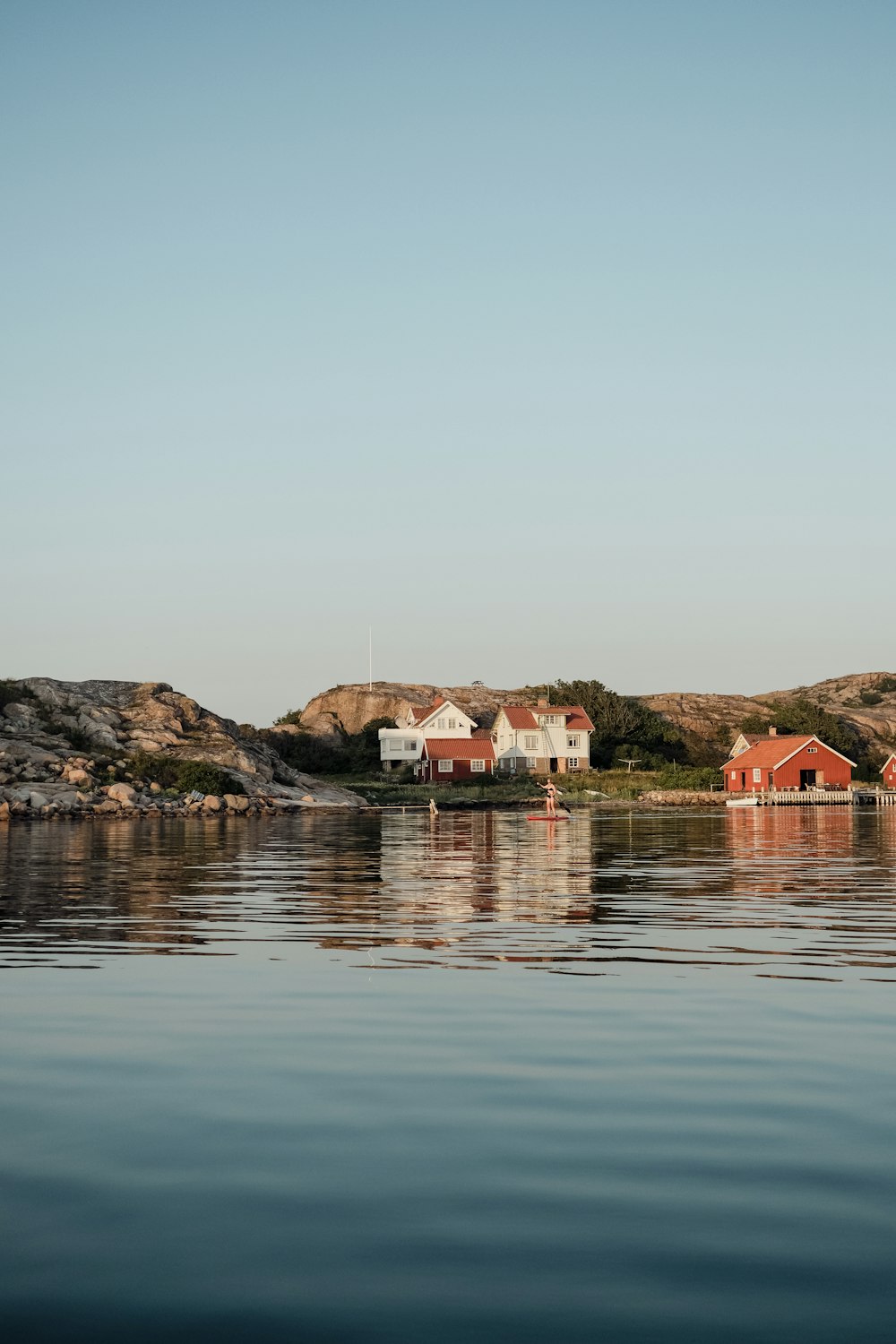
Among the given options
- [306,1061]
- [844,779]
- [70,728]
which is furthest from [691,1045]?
[844,779]

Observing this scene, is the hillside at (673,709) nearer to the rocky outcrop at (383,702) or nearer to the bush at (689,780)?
the rocky outcrop at (383,702)

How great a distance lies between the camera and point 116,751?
283 feet

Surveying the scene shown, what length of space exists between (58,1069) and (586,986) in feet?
19.1

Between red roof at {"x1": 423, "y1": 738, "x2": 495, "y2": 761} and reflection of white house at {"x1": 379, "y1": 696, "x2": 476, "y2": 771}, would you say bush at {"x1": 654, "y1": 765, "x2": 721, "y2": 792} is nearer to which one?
red roof at {"x1": 423, "y1": 738, "x2": 495, "y2": 761}

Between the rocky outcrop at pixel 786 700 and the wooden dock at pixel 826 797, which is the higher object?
the rocky outcrop at pixel 786 700

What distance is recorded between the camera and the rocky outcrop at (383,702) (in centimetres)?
13825

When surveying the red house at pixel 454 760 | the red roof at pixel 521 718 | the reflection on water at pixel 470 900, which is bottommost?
the reflection on water at pixel 470 900

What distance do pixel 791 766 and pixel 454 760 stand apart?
29108 millimetres

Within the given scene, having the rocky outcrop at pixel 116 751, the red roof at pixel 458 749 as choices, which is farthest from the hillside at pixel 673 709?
the rocky outcrop at pixel 116 751

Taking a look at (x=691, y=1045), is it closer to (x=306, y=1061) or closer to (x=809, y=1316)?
(x=306, y=1061)

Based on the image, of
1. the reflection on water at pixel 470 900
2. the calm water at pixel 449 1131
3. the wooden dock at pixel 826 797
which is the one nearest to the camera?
the calm water at pixel 449 1131

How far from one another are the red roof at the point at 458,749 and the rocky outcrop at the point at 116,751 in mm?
16601

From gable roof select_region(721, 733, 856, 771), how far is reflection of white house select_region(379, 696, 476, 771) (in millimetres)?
25957

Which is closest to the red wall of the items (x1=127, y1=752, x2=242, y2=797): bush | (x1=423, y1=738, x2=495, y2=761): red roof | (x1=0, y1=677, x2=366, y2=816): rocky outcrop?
(x1=423, y1=738, x2=495, y2=761): red roof
